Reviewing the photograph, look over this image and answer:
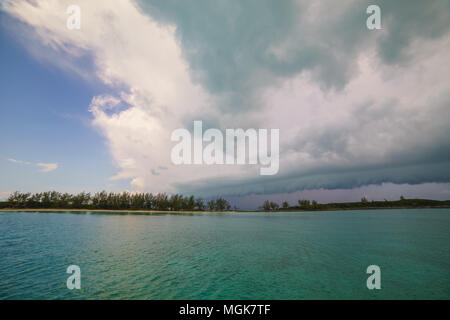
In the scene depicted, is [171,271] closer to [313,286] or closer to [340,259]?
[313,286]

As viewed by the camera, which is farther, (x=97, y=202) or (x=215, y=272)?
(x=97, y=202)

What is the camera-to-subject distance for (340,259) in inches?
798

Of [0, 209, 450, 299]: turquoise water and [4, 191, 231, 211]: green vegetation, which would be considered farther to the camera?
[4, 191, 231, 211]: green vegetation

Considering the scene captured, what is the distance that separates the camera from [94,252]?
21047mm

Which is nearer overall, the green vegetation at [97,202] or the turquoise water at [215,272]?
the turquoise water at [215,272]
